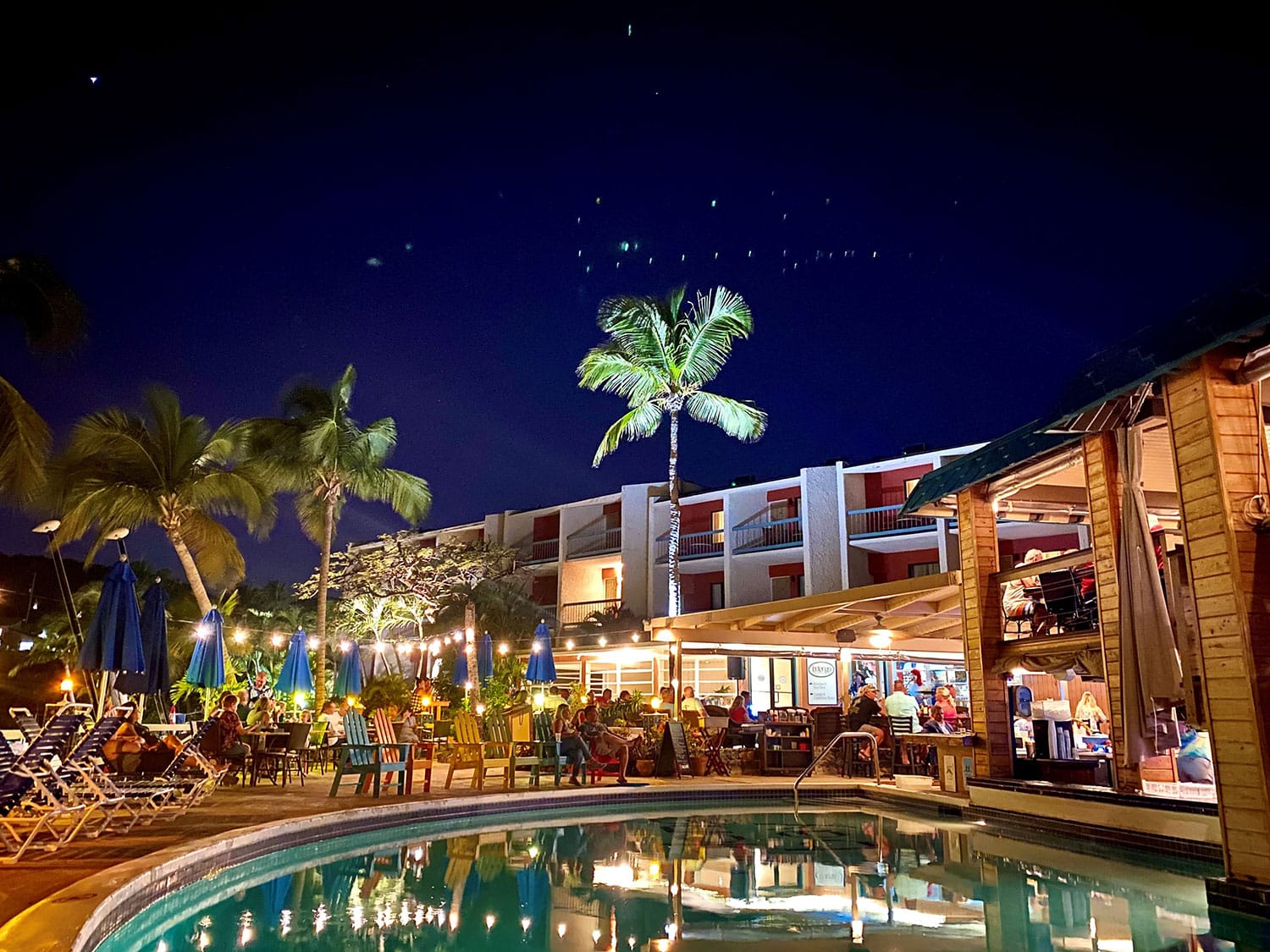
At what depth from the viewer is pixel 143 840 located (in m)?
6.80

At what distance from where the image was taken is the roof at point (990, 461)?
885cm

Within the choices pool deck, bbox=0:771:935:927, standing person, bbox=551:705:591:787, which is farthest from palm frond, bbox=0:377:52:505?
standing person, bbox=551:705:591:787

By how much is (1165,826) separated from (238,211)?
45.1 metres

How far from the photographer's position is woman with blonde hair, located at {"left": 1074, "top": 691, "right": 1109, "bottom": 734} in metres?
13.2

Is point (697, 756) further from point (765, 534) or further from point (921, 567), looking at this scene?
point (765, 534)

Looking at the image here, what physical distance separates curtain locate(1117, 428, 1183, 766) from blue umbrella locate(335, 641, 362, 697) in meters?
13.2

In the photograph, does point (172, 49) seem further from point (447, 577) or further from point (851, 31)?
point (851, 31)

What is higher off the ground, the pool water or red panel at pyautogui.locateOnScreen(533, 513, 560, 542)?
red panel at pyautogui.locateOnScreen(533, 513, 560, 542)

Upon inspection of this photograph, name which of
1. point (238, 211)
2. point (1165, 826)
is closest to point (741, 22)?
point (238, 211)

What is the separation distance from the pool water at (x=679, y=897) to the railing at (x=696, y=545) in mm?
19812

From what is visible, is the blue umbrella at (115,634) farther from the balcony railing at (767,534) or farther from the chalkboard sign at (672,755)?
the balcony railing at (767,534)

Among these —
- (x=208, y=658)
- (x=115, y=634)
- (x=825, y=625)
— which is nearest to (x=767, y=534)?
(x=825, y=625)

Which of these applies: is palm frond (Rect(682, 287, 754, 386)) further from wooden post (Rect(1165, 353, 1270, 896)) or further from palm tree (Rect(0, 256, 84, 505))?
wooden post (Rect(1165, 353, 1270, 896))

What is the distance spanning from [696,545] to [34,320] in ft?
63.3
